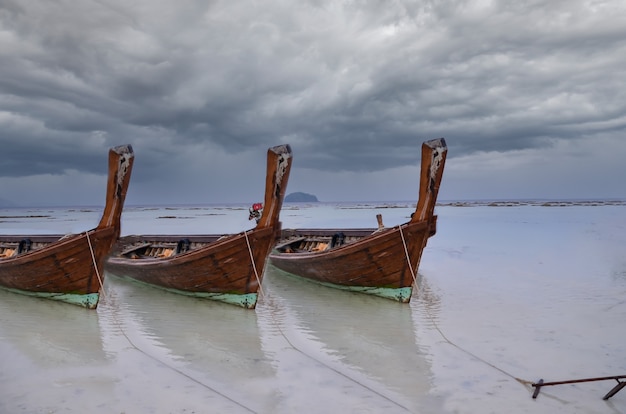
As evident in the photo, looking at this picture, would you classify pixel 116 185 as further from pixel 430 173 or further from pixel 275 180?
pixel 430 173

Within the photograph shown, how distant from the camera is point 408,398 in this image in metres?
6.15

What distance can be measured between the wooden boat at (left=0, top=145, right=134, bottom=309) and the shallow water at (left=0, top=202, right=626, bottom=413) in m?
0.54

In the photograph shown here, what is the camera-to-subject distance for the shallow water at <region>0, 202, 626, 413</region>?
6094mm

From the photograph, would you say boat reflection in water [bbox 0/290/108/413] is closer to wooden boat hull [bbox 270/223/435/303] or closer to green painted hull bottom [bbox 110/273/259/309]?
green painted hull bottom [bbox 110/273/259/309]

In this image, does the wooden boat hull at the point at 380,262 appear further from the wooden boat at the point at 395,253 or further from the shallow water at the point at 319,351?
the shallow water at the point at 319,351

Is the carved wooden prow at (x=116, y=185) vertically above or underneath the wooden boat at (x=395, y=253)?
above

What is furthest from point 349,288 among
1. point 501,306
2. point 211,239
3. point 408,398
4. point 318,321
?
point 408,398

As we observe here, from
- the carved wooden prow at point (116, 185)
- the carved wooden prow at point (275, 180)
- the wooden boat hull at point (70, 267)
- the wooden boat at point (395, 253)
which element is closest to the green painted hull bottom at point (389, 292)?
the wooden boat at point (395, 253)

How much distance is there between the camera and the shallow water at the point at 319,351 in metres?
6.09

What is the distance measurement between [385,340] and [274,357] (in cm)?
230

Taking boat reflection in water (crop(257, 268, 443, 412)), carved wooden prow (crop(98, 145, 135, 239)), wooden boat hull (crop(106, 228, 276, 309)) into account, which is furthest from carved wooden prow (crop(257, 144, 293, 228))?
carved wooden prow (crop(98, 145, 135, 239))

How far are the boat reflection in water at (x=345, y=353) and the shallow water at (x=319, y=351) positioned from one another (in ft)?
0.09

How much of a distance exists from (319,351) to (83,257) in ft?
21.8

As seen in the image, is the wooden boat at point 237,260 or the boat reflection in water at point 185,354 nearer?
the boat reflection in water at point 185,354
